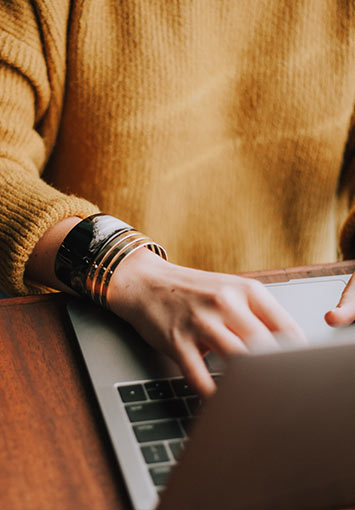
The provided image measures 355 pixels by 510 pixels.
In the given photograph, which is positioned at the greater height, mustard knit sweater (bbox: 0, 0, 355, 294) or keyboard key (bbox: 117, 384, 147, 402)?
mustard knit sweater (bbox: 0, 0, 355, 294)

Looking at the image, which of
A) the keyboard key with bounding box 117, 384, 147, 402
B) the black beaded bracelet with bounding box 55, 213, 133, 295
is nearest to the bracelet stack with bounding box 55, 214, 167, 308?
the black beaded bracelet with bounding box 55, 213, 133, 295

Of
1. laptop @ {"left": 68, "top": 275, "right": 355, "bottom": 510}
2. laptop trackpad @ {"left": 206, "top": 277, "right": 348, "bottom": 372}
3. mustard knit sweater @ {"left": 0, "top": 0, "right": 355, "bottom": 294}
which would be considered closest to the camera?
laptop @ {"left": 68, "top": 275, "right": 355, "bottom": 510}

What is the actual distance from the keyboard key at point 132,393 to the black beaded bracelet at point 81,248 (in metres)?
0.12

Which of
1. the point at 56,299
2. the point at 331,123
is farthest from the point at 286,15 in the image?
the point at 56,299

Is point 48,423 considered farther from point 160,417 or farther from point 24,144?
point 24,144

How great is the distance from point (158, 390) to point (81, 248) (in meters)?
0.17

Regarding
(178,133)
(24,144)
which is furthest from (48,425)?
(178,133)

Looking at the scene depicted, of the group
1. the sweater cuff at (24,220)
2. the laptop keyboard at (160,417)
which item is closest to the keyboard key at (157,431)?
the laptop keyboard at (160,417)

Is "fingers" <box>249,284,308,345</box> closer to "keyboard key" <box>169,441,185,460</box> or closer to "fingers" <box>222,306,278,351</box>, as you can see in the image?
"fingers" <box>222,306,278,351</box>

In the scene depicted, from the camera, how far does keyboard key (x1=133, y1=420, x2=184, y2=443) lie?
0.34 m

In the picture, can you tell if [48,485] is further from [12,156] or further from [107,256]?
[12,156]

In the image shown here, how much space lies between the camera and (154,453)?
0.33m

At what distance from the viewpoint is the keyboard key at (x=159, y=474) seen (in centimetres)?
31

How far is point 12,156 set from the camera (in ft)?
2.06
